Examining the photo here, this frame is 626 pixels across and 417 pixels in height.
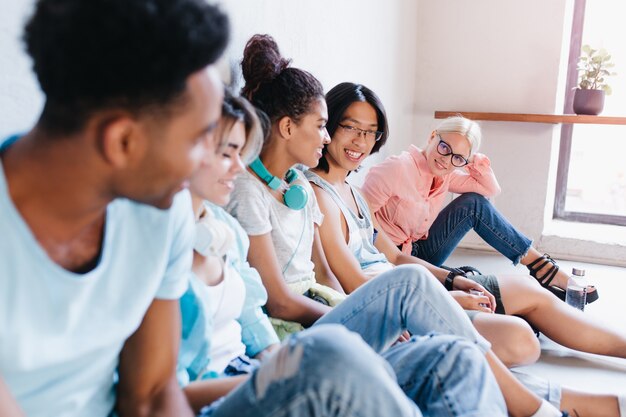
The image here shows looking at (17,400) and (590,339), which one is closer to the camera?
(17,400)

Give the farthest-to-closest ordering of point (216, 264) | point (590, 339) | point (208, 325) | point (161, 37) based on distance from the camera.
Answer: point (590, 339) → point (216, 264) → point (208, 325) → point (161, 37)

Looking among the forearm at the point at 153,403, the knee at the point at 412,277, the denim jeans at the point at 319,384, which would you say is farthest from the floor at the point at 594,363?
the forearm at the point at 153,403

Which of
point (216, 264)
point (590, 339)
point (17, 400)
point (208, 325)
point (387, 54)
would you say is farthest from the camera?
point (387, 54)

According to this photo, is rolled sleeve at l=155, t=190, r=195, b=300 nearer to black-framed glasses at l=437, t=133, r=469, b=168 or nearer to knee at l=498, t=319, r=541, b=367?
knee at l=498, t=319, r=541, b=367

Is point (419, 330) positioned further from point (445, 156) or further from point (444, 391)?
point (445, 156)

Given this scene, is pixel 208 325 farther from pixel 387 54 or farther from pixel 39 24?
pixel 387 54

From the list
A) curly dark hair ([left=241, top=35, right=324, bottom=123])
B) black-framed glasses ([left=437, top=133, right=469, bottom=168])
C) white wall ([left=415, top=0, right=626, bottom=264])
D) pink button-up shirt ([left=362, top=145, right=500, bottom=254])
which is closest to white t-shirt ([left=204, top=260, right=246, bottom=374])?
curly dark hair ([left=241, top=35, right=324, bottom=123])

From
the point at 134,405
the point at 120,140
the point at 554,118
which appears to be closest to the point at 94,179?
the point at 120,140

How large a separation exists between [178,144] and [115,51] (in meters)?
0.13

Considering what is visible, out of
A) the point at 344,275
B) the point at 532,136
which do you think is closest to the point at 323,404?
the point at 344,275

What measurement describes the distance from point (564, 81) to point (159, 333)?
3126 millimetres

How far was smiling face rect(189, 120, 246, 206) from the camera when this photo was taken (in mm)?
1038

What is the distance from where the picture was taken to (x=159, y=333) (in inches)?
34.4

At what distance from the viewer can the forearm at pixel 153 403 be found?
2.84 feet
